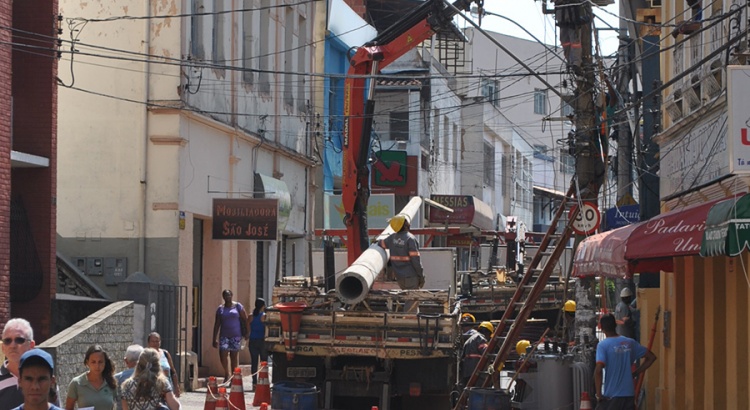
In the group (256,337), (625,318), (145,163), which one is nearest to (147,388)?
(256,337)

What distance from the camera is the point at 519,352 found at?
20.5 meters

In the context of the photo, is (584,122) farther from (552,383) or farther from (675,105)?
(552,383)

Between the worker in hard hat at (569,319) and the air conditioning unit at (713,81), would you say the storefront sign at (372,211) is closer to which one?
the worker in hard hat at (569,319)

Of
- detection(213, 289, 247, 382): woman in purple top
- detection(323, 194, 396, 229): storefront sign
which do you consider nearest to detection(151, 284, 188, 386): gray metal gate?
detection(213, 289, 247, 382): woman in purple top

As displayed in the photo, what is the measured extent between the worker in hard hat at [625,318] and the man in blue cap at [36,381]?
14.9m

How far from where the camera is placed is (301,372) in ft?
55.5

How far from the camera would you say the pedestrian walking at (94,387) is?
401 inches

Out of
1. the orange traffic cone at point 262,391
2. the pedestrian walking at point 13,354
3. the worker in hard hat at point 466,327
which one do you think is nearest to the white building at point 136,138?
the worker in hard hat at point 466,327

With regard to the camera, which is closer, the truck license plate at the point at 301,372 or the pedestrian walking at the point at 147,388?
the pedestrian walking at the point at 147,388

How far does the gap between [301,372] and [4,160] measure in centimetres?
533

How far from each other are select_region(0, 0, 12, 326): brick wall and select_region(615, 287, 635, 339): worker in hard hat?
9.77 m

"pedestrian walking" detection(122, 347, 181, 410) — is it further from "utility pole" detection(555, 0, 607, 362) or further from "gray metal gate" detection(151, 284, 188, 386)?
"gray metal gate" detection(151, 284, 188, 386)

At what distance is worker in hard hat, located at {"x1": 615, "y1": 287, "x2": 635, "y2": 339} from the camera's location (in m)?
21.1

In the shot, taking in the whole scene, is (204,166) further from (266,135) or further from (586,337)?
(586,337)
